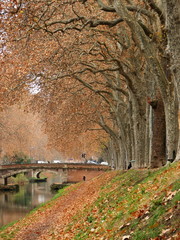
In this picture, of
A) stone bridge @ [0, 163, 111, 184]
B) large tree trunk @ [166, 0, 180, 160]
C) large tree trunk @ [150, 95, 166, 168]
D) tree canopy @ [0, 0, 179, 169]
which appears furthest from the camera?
stone bridge @ [0, 163, 111, 184]

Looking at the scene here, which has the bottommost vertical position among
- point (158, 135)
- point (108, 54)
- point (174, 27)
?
point (158, 135)

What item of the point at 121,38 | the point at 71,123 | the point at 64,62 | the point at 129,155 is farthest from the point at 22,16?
the point at 71,123

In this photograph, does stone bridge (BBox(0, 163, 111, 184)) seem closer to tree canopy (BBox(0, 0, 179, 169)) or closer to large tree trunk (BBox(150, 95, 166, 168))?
tree canopy (BBox(0, 0, 179, 169))

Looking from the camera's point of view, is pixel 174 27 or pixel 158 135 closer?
pixel 174 27

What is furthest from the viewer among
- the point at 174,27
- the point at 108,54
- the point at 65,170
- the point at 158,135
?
the point at 65,170

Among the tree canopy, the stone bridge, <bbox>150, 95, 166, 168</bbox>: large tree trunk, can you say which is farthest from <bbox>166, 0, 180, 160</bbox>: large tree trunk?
the stone bridge

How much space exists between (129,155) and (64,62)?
33.6ft

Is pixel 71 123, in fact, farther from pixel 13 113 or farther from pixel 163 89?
pixel 13 113

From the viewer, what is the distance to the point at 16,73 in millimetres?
14734

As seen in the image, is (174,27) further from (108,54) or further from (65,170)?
(65,170)

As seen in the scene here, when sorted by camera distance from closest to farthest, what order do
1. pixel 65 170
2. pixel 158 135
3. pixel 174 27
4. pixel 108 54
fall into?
pixel 174 27 < pixel 158 135 < pixel 108 54 < pixel 65 170

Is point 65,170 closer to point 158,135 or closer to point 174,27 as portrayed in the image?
point 158,135

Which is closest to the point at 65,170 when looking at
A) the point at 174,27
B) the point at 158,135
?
the point at 158,135

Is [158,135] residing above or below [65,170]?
above
